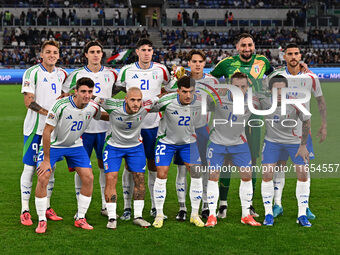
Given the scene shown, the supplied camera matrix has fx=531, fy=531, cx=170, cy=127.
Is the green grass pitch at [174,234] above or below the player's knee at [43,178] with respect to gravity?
below

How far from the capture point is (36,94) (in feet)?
23.4

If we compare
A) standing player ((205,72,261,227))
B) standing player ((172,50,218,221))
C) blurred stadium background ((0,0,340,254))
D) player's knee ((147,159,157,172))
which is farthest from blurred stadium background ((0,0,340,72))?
standing player ((205,72,261,227))

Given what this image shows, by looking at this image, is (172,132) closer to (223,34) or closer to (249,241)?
(249,241)

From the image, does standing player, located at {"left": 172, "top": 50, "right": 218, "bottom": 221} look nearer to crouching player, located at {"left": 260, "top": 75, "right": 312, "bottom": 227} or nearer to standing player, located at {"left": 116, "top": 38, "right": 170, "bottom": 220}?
standing player, located at {"left": 116, "top": 38, "right": 170, "bottom": 220}

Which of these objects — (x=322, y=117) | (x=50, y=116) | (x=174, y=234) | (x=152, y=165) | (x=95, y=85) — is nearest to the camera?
(x=50, y=116)

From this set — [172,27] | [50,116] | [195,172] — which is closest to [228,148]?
[195,172]

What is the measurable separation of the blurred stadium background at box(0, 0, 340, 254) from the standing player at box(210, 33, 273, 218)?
1.27 feet

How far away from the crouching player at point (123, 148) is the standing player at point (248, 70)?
127 cm

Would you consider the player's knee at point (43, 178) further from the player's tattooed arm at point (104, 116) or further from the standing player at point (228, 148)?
the standing player at point (228, 148)

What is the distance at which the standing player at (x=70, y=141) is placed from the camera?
6.56 metres

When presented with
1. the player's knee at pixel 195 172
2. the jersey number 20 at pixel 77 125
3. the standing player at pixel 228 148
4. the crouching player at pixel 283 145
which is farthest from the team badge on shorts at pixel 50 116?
the crouching player at pixel 283 145

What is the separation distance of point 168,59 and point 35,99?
27.8 metres

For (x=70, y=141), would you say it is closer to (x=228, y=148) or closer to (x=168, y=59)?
(x=228, y=148)

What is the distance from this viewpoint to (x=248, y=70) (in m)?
7.59
